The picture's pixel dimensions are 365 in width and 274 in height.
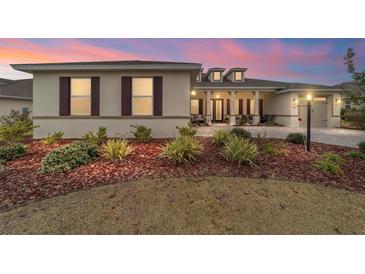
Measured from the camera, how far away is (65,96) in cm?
962

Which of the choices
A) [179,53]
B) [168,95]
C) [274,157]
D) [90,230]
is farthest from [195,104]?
[90,230]

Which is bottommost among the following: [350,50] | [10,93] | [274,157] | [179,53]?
[274,157]

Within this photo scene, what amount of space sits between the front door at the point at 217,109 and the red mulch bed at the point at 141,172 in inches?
570

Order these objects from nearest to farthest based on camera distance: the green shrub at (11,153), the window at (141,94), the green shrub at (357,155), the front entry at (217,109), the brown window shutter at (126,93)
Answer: the green shrub at (11,153)
the green shrub at (357,155)
the brown window shutter at (126,93)
the window at (141,94)
the front entry at (217,109)

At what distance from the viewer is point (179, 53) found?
587 inches

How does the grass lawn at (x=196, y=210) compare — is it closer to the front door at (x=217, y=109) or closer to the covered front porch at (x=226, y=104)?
the covered front porch at (x=226, y=104)

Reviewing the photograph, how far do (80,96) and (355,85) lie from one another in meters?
10.7

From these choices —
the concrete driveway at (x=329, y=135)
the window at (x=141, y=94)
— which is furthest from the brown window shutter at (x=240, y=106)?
the window at (x=141, y=94)

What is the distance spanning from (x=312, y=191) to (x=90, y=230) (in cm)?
434

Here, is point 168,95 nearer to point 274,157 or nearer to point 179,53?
point 274,157

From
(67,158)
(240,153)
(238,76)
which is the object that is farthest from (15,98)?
(240,153)

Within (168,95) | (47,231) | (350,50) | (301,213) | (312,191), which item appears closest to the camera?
(47,231)

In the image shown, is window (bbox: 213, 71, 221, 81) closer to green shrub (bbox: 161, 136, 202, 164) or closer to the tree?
the tree

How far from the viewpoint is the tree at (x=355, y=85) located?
5.43 metres
